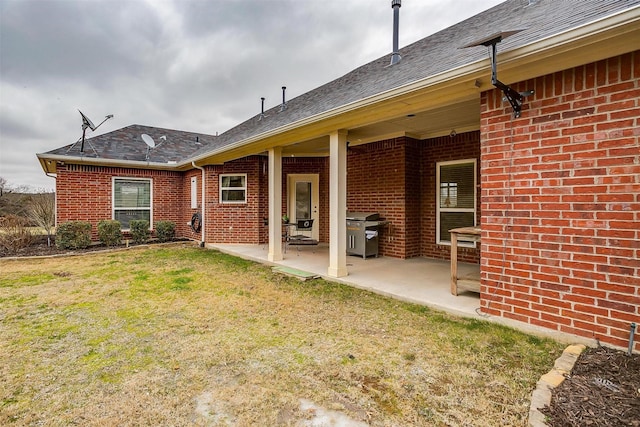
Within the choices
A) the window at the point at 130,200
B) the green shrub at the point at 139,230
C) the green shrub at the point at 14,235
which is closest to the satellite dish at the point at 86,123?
the window at the point at 130,200

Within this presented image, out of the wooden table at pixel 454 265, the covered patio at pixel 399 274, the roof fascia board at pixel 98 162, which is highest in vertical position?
the roof fascia board at pixel 98 162

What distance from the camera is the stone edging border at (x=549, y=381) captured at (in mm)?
1684

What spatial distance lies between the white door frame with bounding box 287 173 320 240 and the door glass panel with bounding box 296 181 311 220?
10 centimetres

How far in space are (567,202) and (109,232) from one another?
1075 cm

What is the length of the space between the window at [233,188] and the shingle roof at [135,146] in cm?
112

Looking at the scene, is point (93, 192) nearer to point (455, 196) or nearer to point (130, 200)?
point (130, 200)

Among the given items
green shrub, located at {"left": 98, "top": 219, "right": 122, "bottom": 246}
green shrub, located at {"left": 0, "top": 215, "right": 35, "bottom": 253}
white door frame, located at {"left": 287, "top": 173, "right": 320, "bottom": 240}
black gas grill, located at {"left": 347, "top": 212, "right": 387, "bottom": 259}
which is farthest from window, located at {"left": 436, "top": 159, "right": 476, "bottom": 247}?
green shrub, located at {"left": 0, "top": 215, "right": 35, "bottom": 253}

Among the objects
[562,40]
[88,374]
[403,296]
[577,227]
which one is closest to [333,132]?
[403,296]

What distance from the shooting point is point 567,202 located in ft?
8.89

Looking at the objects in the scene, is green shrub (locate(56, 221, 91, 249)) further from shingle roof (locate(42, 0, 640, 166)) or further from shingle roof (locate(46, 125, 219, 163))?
shingle roof (locate(42, 0, 640, 166))

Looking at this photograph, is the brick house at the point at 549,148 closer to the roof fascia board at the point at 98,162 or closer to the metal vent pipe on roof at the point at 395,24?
the metal vent pipe on roof at the point at 395,24

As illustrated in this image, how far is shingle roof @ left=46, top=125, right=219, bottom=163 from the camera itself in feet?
32.0

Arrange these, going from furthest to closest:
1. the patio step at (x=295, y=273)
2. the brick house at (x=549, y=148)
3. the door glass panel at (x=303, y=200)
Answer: the door glass panel at (x=303, y=200) → the patio step at (x=295, y=273) → the brick house at (x=549, y=148)

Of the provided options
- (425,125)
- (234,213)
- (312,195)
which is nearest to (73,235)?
(234,213)
